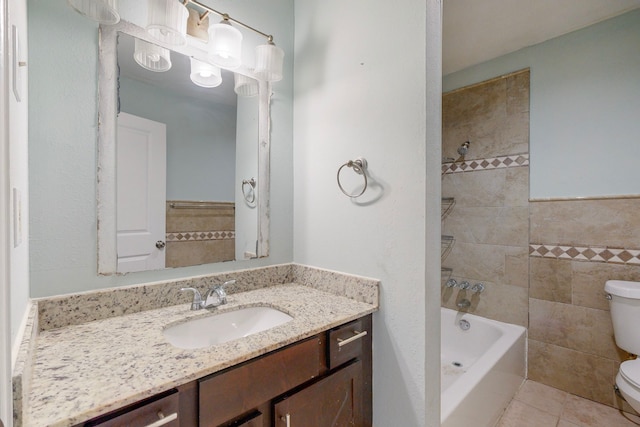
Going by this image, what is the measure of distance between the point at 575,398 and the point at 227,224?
2.53m

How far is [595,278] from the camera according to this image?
6.31ft

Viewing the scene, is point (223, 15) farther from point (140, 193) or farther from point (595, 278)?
point (595, 278)

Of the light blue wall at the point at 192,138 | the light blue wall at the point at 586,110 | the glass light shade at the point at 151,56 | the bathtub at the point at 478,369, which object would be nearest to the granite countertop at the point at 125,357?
the light blue wall at the point at 192,138

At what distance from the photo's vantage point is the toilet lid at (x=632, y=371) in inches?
59.8

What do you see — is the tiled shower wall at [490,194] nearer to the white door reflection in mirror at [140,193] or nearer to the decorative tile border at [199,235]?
the decorative tile border at [199,235]

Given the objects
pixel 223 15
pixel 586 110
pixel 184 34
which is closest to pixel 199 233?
pixel 184 34

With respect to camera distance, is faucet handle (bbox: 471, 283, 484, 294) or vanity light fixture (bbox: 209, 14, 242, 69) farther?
faucet handle (bbox: 471, 283, 484, 294)

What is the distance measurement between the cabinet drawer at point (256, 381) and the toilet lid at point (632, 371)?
171 centimetres

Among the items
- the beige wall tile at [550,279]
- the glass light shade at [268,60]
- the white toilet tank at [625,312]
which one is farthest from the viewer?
the beige wall tile at [550,279]

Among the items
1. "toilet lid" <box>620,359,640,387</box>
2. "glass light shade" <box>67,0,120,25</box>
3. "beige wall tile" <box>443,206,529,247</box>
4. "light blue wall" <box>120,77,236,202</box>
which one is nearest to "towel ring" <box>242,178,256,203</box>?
"light blue wall" <box>120,77,236,202</box>

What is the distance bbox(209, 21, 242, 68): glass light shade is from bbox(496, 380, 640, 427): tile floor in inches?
98.4

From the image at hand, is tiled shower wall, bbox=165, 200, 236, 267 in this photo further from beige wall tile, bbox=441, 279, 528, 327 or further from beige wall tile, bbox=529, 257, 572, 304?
beige wall tile, bbox=529, 257, 572, 304

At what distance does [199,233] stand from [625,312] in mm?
2382

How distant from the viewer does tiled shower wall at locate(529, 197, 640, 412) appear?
1.85 metres
